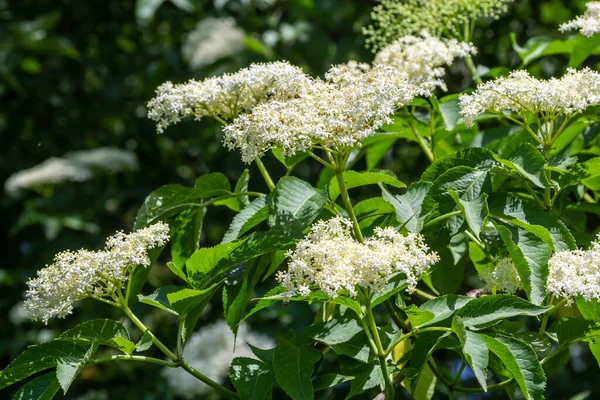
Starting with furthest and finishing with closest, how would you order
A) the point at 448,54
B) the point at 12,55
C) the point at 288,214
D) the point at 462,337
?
the point at 12,55 → the point at 448,54 → the point at 288,214 → the point at 462,337

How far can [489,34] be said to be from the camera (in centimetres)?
A: 388

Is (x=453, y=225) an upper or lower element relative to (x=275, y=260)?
upper

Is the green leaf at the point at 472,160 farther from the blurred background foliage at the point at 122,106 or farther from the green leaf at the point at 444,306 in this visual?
the blurred background foliage at the point at 122,106

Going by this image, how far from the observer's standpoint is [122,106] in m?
5.25

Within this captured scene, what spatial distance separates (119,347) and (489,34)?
9.11ft

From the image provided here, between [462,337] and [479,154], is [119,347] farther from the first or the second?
[479,154]

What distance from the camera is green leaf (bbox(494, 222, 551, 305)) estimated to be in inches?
61.0

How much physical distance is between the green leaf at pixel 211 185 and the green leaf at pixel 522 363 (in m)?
0.73

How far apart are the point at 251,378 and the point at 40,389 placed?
403mm

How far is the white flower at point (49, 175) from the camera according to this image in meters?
5.08

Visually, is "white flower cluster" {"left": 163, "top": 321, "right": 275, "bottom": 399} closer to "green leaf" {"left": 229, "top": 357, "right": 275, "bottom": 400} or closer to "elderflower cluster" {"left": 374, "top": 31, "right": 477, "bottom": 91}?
"elderflower cluster" {"left": 374, "top": 31, "right": 477, "bottom": 91}

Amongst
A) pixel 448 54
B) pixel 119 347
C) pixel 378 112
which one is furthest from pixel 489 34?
pixel 119 347

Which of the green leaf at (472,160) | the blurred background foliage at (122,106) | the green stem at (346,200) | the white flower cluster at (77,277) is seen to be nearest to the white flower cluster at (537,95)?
the green leaf at (472,160)

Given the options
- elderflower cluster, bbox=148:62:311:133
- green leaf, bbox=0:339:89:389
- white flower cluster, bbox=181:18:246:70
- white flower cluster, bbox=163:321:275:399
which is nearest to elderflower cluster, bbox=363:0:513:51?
elderflower cluster, bbox=148:62:311:133
